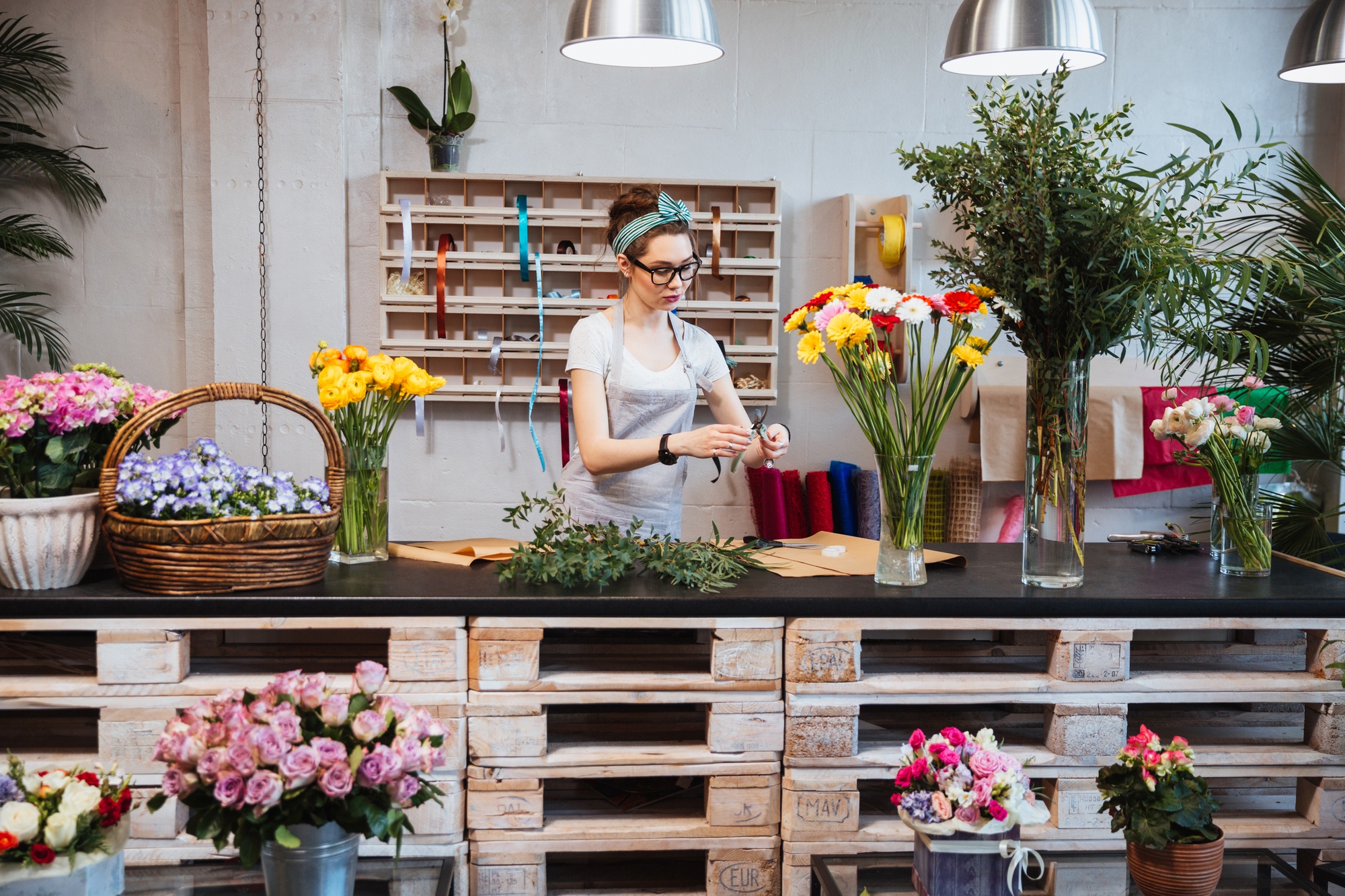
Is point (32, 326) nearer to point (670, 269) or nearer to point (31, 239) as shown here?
point (31, 239)

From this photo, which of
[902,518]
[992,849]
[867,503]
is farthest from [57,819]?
[867,503]

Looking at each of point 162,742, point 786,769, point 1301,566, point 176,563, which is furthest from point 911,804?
point 1301,566

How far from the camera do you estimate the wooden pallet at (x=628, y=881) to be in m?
2.03

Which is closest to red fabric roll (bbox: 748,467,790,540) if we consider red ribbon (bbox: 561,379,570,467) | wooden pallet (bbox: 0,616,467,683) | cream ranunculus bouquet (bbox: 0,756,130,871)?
red ribbon (bbox: 561,379,570,467)

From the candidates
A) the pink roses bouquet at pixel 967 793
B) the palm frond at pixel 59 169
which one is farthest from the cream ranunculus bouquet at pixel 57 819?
the palm frond at pixel 59 169

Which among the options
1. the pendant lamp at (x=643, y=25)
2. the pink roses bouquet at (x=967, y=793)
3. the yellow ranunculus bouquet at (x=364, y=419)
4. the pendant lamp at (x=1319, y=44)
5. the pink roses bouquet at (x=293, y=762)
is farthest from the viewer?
the pendant lamp at (x=1319, y=44)

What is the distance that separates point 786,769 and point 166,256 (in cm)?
342

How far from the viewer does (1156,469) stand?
424 cm

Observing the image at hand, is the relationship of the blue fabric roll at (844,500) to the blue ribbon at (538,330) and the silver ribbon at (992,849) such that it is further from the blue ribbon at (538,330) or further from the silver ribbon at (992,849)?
the silver ribbon at (992,849)

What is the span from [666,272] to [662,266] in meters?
0.02

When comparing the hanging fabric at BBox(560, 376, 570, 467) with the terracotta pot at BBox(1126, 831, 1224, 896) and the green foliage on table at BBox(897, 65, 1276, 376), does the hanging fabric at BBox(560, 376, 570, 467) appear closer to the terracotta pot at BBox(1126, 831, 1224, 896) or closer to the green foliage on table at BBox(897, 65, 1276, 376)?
the green foliage on table at BBox(897, 65, 1276, 376)

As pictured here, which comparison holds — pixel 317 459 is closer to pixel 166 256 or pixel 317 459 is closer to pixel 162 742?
pixel 166 256

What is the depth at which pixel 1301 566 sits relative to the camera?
2525mm

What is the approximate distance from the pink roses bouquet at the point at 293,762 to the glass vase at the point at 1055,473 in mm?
1338
